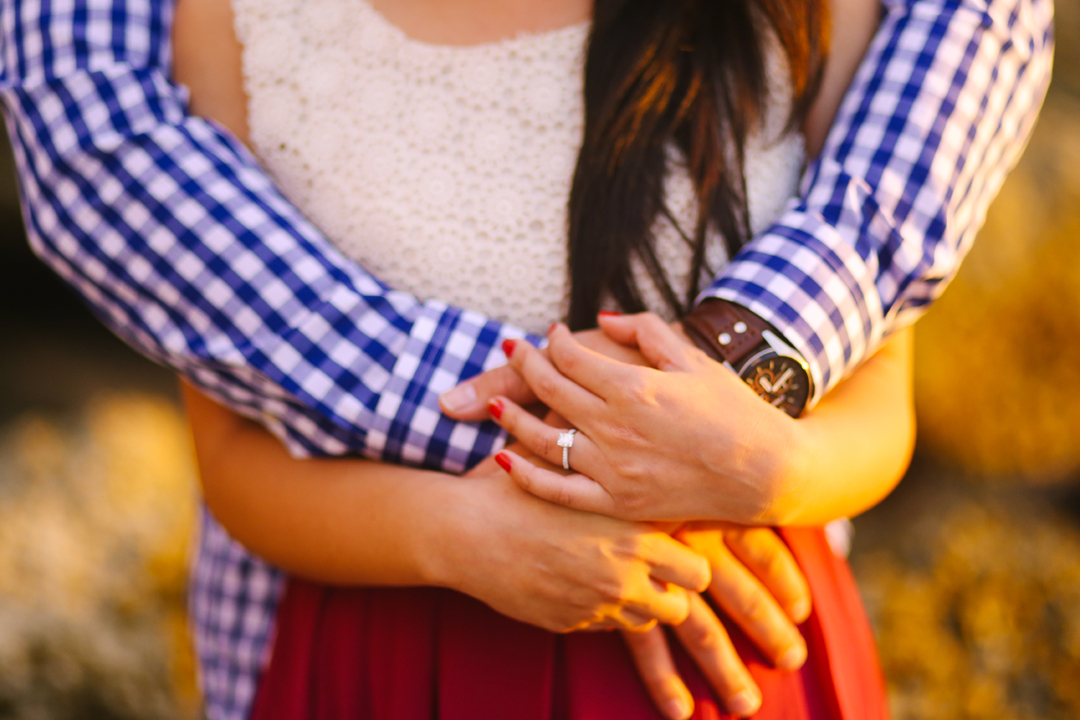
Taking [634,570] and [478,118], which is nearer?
[634,570]

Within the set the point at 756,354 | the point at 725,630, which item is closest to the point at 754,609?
the point at 725,630

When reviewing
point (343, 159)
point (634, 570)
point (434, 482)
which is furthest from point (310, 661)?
point (343, 159)

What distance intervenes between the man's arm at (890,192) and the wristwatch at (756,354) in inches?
0.5

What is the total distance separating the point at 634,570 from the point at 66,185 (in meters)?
0.72

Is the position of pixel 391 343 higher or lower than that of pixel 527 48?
lower

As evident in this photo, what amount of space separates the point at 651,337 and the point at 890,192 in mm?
309

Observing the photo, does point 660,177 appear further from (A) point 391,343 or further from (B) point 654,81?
(A) point 391,343

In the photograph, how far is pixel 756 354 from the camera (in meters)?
0.69

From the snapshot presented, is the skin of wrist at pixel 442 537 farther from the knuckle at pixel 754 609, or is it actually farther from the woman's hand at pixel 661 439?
the knuckle at pixel 754 609

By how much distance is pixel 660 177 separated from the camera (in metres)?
0.78

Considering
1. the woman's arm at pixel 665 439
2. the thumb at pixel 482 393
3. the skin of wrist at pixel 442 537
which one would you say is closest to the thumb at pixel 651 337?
the woman's arm at pixel 665 439

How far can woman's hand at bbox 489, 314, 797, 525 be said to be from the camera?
63 centimetres

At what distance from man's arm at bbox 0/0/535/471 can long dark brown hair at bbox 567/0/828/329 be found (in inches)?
6.0

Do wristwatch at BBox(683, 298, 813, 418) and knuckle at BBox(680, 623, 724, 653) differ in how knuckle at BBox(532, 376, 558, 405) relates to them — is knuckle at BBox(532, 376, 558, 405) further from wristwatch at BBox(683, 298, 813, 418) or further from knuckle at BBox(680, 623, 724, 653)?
knuckle at BBox(680, 623, 724, 653)
